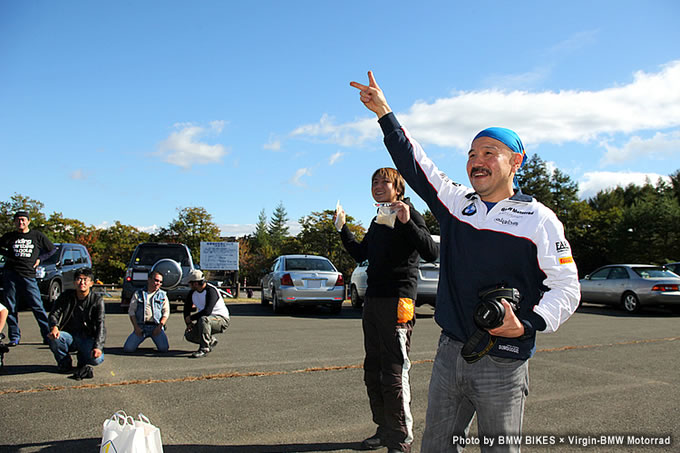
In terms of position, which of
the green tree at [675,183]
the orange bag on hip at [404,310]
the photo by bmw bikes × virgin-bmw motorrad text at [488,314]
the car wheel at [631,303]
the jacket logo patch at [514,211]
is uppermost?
the green tree at [675,183]

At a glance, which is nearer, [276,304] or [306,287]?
[306,287]

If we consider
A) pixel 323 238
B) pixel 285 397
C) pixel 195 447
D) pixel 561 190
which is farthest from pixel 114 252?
pixel 561 190

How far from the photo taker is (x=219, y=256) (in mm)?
20844

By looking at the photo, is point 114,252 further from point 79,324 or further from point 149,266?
point 79,324

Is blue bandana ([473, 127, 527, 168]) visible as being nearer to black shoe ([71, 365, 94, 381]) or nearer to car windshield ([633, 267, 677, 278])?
black shoe ([71, 365, 94, 381])

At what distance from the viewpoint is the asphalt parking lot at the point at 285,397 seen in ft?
12.9

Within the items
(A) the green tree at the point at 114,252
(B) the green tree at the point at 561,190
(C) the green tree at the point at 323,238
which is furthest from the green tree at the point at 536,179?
(A) the green tree at the point at 114,252

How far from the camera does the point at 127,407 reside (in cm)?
464

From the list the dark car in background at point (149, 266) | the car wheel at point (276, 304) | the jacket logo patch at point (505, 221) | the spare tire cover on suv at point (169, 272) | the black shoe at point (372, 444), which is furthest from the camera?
the car wheel at point (276, 304)

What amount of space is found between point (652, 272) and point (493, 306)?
16076mm

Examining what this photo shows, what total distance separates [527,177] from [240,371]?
64.5 metres

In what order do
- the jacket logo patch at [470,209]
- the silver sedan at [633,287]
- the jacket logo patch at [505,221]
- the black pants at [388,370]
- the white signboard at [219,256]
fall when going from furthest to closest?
1. the white signboard at [219,256]
2. the silver sedan at [633,287]
3. the black pants at [388,370]
4. the jacket logo patch at [470,209]
5. the jacket logo patch at [505,221]

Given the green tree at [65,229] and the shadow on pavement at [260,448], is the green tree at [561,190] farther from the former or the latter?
the shadow on pavement at [260,448]

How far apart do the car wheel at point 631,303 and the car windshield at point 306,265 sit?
352 inches
